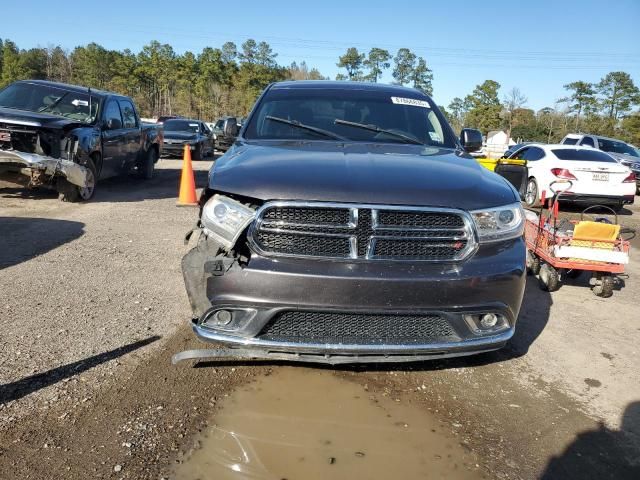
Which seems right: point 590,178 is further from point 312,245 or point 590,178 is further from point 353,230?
point 312,245

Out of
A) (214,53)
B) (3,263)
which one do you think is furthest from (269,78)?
(3,263)

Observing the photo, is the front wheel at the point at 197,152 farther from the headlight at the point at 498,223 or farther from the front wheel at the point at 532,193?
the headlight at the point at 498,223

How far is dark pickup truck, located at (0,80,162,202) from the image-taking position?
8.04 meters

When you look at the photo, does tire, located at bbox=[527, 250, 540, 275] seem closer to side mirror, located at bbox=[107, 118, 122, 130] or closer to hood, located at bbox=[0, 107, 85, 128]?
hood, located at bbox=[0, 107, 85, 128]

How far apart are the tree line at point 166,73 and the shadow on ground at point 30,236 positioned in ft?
171

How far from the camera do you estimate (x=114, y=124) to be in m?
10.1

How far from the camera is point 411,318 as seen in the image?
9.40ft

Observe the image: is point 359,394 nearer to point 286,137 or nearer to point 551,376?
point 551,376

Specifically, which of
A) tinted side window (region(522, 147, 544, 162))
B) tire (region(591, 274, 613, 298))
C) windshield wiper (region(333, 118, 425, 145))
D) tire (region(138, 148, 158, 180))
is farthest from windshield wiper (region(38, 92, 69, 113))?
tinted side window (region(522, 147, 544, 162))

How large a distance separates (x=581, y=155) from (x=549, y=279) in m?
8.08

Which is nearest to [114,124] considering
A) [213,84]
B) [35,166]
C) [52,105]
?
[52,105]

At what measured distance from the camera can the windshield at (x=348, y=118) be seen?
414 cm

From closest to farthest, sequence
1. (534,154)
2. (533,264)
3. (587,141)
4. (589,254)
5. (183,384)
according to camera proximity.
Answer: (183,384)
(589,254)
(533,264)
(534,154)
(587,141)

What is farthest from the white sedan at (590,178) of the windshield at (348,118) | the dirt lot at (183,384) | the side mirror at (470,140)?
the windshield at (348,118)
